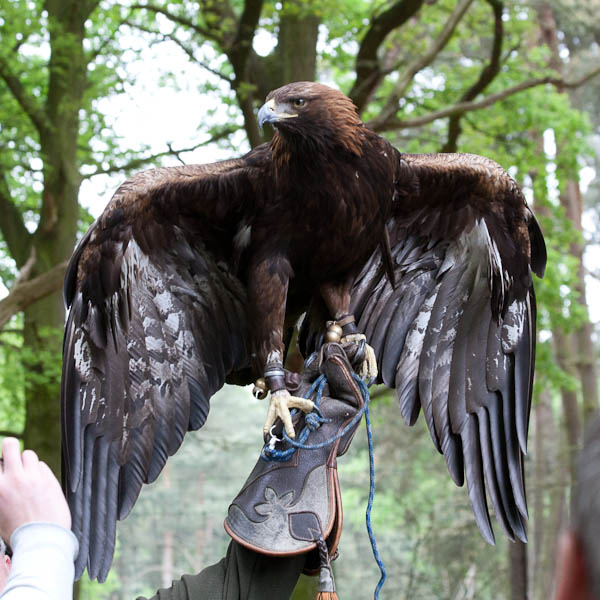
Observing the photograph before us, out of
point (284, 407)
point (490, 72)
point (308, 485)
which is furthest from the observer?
point (490, 72)

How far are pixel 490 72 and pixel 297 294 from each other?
529 centimetres

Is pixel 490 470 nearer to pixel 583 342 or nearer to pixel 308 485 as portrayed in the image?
pixel 308 485

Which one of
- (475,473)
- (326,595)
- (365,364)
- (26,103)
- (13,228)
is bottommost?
(13,228)

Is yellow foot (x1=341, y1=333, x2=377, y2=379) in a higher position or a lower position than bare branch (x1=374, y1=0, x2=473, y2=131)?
lower

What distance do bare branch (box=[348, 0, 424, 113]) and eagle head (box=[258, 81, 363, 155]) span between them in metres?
4.39

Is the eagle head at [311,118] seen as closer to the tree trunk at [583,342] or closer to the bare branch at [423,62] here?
the bare branch at [423,62]

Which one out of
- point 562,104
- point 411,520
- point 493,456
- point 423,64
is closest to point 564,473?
point 411,520

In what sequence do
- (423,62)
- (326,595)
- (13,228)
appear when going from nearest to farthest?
1. (326,595)
2. (423,62)
3. (13,228)

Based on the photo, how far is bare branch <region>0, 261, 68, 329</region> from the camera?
5.79 meters

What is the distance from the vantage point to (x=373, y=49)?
7.29m

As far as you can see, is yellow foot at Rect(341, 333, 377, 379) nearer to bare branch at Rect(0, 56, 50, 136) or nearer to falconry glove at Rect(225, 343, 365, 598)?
falconry glove at Rect(225, 343, 365, 598)

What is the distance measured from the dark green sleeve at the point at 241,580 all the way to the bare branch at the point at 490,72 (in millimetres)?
6345

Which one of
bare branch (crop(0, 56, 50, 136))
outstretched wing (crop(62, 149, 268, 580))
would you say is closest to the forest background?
bare branch (crop(0, 56, 50, 136))

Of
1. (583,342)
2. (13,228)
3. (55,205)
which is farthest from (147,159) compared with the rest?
(583,342)
